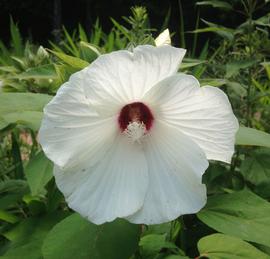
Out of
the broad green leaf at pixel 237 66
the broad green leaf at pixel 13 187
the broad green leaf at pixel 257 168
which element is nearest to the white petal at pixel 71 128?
the broad green leaf at pixel 13 187

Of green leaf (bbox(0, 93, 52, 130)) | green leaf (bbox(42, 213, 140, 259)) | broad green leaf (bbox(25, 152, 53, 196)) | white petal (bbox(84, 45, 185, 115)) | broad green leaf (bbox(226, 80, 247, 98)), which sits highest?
white petal (bbox(84, 45, 185, 115))

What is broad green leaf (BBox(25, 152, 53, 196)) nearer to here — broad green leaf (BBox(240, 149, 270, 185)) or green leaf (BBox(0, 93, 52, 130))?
green leaf (BBox(0, 93, 52, 130))

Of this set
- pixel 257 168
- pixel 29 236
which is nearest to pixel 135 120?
pixel 29 236

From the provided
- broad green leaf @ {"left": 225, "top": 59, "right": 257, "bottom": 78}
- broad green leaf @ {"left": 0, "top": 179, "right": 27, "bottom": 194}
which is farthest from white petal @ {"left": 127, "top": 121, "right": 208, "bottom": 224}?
broad green leaf @ {"left": 225, "top": 59, "right": 257, "bottom": 78}

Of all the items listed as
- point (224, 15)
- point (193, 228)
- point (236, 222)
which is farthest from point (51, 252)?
point (224, 15)

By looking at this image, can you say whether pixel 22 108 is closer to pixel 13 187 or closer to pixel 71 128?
pixel 71 128

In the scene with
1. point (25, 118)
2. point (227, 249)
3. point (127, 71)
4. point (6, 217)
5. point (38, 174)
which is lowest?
point (6, 217)
